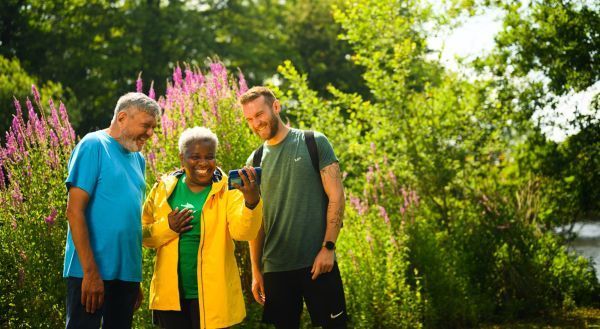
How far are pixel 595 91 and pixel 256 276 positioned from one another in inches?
235

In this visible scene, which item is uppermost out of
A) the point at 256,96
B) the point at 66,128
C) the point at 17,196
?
the point at 66,128

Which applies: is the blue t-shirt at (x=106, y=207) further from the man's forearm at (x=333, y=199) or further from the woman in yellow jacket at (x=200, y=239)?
the man's forearm at (x=333, y=199)

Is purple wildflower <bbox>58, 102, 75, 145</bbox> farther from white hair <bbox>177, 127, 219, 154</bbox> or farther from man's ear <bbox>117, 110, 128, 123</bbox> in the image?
white hair <bbox>177, 127, 219, 154</bbox>

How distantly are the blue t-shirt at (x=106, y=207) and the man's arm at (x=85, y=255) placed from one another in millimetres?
67

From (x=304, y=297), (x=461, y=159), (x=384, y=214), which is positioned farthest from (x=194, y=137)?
(x=461, y=159)

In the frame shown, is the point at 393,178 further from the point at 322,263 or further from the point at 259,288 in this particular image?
the point at 322,263

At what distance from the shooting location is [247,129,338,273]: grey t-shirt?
340 centimetres

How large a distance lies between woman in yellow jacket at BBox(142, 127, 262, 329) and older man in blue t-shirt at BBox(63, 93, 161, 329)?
0.47ft

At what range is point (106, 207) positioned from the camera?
2.92 m

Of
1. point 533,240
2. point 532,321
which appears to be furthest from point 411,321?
point 533,240

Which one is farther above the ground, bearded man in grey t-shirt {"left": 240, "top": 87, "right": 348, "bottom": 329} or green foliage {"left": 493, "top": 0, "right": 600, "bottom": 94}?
green foliage {"left": 493, "top": 0, "right": 600, "bottom": 94}

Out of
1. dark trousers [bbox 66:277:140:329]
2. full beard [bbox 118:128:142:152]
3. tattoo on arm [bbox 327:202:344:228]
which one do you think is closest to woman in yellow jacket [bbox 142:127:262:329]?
dark trousers [bbox 66:277:140:329]

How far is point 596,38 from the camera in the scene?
758 centimetres

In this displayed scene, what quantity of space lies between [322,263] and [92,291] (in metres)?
1.17
